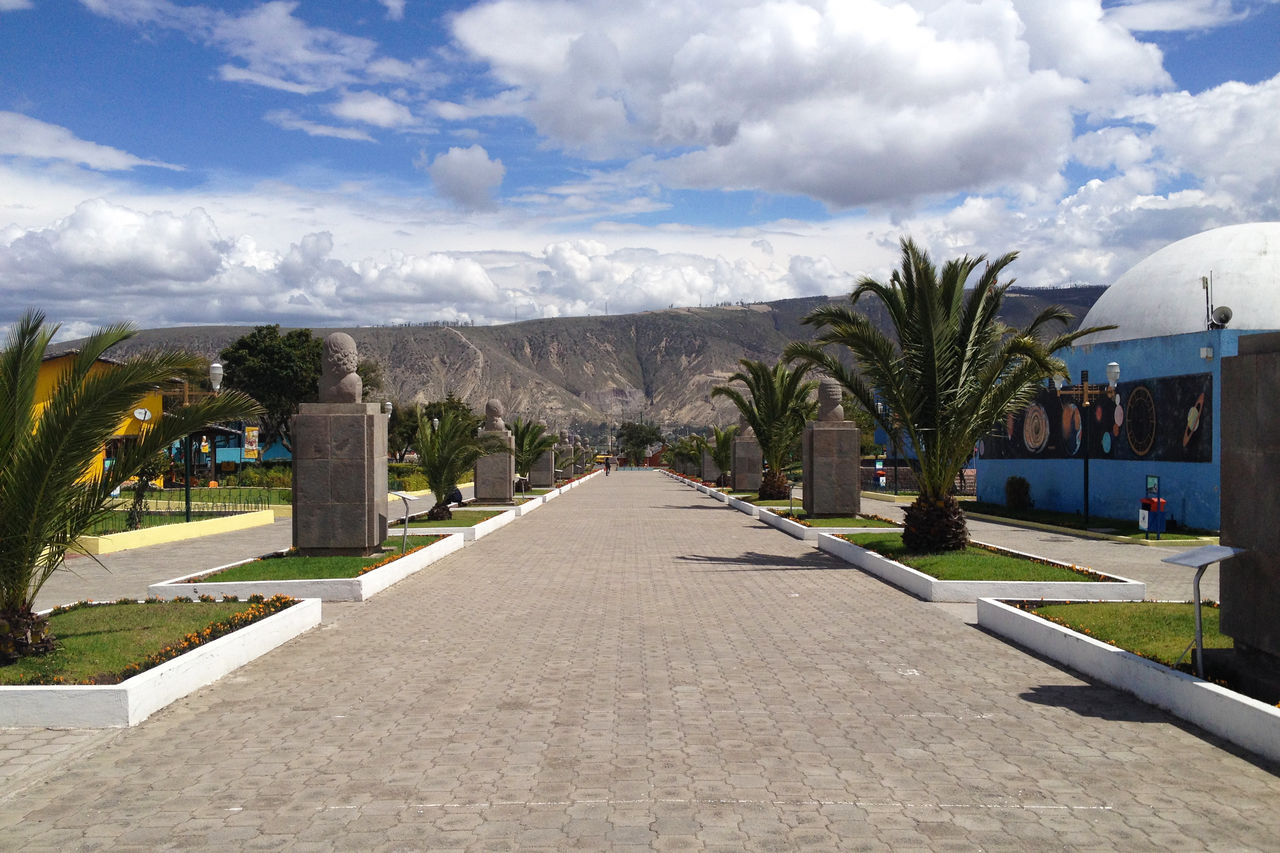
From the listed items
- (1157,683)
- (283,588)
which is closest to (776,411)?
(283,588)

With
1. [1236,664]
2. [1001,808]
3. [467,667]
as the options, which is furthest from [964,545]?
[1001,808]

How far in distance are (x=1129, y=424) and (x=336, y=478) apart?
1707 centimetres

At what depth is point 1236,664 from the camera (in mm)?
6762

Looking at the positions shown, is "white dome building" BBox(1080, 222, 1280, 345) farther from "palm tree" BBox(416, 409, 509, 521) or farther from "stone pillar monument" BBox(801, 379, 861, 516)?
"palm tree" BBox(416, 409, 509, 521)

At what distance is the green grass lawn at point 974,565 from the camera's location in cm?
1166

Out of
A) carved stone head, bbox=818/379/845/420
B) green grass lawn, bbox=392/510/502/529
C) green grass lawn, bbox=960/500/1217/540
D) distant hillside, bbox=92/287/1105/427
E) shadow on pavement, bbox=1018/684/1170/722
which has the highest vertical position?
distant hillside, bbox=92/287/1105/427

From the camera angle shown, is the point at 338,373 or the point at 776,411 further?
the point at 776,411

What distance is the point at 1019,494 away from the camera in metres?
27.1

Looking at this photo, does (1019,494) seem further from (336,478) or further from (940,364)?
(336,478)

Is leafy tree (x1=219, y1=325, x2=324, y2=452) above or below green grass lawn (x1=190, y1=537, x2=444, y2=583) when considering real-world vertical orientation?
above

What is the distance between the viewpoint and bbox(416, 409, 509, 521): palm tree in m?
20.5

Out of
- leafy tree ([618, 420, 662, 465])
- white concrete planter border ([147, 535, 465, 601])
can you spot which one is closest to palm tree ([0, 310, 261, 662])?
white concrete planter border ([147, 535, 465, 601])

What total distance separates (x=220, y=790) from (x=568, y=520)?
19.5 metres

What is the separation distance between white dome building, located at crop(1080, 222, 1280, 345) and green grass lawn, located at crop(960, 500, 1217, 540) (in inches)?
182
